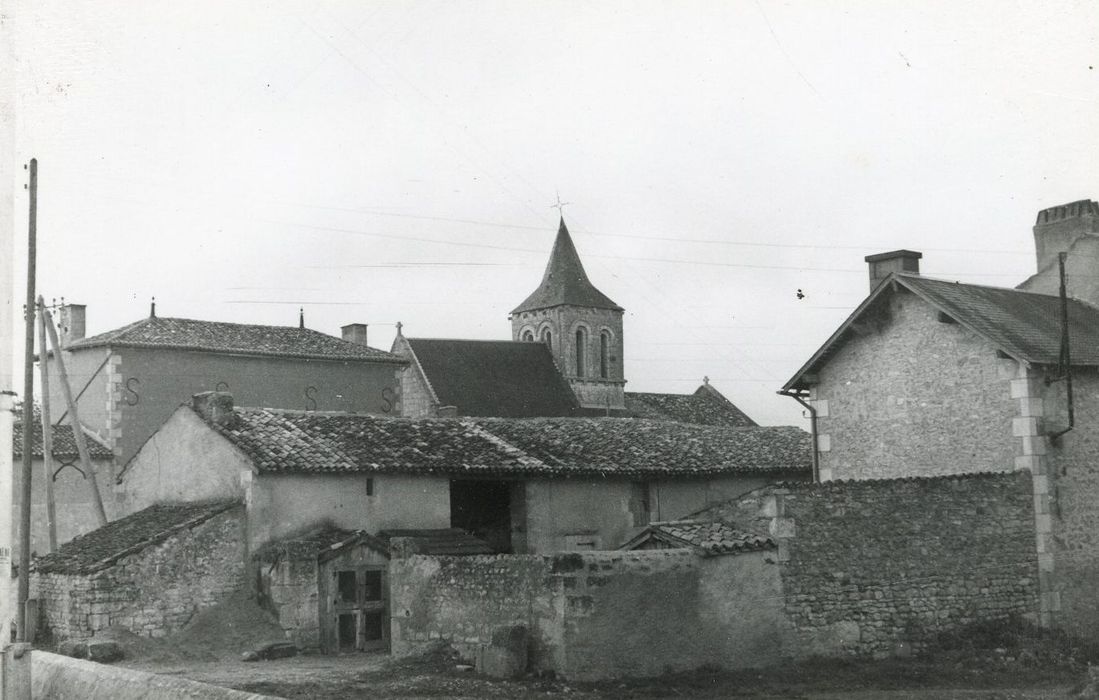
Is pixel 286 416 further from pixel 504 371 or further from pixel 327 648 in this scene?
pixel 504 371

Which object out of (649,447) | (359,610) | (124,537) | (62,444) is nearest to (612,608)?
(359,610)

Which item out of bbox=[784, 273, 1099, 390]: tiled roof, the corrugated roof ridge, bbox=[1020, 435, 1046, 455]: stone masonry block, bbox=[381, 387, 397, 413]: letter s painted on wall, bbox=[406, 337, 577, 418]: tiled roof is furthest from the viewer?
bbox=[406, 337, 577, 418]: tiled roof

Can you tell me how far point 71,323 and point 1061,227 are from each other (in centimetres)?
2641

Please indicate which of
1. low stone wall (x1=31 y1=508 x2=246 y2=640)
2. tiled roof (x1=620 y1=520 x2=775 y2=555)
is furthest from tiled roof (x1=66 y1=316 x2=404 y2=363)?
tiled roof (x1=620 y1=520 x2=775 y2=555)

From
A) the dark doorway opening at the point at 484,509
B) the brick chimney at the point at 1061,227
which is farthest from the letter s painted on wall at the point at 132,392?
the brick chimney at the point at 1061,227

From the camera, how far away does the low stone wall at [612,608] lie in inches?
586

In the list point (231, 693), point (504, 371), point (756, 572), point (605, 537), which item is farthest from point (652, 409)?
point (231, 693)

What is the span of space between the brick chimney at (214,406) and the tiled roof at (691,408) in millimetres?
30277

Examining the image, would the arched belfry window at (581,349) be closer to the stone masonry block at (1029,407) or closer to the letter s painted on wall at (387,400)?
the letter s painted on wall at (387,400)

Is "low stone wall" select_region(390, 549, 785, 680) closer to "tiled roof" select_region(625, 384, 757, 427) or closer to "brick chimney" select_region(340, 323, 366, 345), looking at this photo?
"brick chimney" select_region(340, 323, 366, 345)

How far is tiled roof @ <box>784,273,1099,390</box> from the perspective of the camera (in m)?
18.6

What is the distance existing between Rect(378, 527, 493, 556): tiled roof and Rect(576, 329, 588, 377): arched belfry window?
38.9 m

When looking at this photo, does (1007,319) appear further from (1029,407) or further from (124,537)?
(124,537)

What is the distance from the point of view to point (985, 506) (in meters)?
17.9
